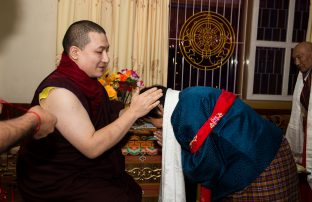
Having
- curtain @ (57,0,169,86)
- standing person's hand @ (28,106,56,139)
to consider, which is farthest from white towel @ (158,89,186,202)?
curtain @ (57,0,169,86)

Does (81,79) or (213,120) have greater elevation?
(81,79)

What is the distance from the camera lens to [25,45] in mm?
3492

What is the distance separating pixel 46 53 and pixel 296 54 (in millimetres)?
2664

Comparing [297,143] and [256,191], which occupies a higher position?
[256,191]

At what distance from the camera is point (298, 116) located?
3.54 m

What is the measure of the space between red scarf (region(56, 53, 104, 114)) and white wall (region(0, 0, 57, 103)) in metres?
2.03

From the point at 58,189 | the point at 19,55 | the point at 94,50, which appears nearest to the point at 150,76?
the point at 19,55

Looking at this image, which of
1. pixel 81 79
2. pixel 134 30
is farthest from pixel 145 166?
pixel 134 30

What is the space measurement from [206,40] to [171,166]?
2692mm

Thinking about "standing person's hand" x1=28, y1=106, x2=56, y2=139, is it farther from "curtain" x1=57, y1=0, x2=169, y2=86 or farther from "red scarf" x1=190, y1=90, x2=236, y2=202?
"curtain" x1=57, y1=0, x2=169, y2=86

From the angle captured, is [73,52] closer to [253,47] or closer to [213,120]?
[213,120]

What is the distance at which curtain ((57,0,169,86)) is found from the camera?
355 cm

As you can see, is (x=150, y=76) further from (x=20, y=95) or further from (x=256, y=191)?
(x=256, y=191)

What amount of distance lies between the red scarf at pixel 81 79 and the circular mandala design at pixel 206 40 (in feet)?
8.24
